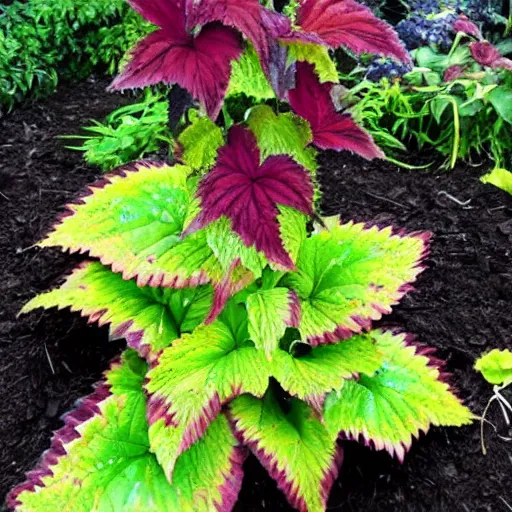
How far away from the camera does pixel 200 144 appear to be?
5.22 feet

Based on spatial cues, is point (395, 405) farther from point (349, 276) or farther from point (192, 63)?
point (192, 63)

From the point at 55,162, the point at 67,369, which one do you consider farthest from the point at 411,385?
the point at 55,162

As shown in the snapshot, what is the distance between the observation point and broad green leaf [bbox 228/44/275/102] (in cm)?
144

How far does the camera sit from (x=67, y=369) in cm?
208

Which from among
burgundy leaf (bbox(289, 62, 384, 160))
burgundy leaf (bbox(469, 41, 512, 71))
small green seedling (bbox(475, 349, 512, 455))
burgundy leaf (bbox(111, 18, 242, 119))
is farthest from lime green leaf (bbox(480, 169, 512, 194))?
burgundy leaf (bbox(111, 18, 242, 119))

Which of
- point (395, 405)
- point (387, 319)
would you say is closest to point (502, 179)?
point (387, 319)

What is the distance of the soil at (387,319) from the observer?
1.81m

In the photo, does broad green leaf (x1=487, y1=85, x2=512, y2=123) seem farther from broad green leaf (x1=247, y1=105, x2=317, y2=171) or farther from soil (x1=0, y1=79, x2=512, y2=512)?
broad green leaf (x1=247, y1=105, x2=317, y2=171)

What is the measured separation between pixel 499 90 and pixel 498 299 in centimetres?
98

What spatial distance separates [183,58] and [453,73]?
1.87 meters

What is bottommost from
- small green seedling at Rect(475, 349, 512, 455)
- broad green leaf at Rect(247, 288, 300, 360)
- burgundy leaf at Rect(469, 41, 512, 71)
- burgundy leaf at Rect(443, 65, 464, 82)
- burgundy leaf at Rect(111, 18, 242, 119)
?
small green seedling at Rect(475, 349, 512, 455)

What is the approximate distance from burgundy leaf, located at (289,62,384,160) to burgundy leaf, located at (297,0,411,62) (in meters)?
0.11

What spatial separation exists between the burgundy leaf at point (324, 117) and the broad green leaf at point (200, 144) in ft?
0.60

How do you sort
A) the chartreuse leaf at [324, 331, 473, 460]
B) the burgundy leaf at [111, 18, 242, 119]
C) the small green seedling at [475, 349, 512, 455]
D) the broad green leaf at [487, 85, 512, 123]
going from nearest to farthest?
the burgundy leaf at [111, 18, 242, 119] → the chartreuse leaf at [324, 331, 473, 460] → the small green seedling at [475, 349, 512, 455] → the broad green leaf at [487, 85, 512, 123]
